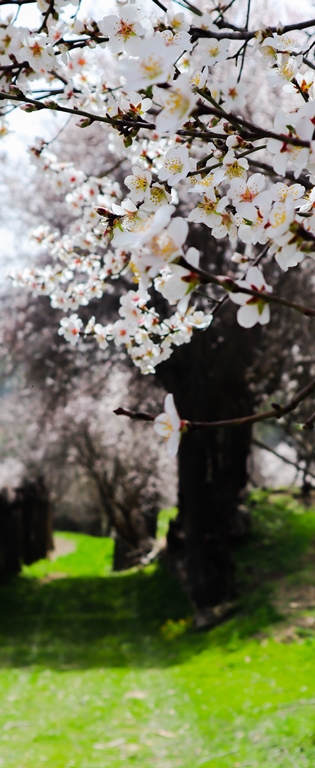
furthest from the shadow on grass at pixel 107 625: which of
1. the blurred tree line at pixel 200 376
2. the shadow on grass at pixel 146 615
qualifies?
the blurred tree line at pixel 200 376

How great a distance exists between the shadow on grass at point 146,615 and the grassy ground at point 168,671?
25 mm

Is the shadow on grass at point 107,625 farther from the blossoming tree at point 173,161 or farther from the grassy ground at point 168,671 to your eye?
the blossoming tree at point 173,161

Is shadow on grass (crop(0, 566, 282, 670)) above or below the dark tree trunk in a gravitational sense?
below

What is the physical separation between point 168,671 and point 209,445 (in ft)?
11.1

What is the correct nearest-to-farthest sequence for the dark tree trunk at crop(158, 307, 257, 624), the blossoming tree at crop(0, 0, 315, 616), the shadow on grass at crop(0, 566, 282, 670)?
1. the blossoming tree at crop(0, 0, 315, 616)
2. the shadow on grass at crop(0, 566, 282, 670)
3. the dark tree trunk at crop(158, 307, 257, 624)

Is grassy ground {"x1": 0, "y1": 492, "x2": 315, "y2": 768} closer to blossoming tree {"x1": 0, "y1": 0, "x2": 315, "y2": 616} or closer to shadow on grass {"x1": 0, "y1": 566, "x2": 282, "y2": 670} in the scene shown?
shadow on grass {"x1": 0, "y1": 566, "x2": 282, "y2": 670}

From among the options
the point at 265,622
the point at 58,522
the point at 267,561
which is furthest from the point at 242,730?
the point at 58,522

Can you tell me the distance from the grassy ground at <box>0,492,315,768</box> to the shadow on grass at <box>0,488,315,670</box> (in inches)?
1.0

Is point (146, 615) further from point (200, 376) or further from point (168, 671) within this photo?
point (200, 376)

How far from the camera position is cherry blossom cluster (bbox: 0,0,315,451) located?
138 centimetres

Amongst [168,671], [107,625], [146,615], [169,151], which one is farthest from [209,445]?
[169,151]

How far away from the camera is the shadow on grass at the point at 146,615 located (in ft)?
28.9

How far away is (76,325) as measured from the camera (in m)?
3.49

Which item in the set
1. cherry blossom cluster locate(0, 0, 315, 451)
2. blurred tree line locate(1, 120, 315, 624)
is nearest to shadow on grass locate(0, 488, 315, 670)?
blurred tree line locate(1, 120, 315, 624)
